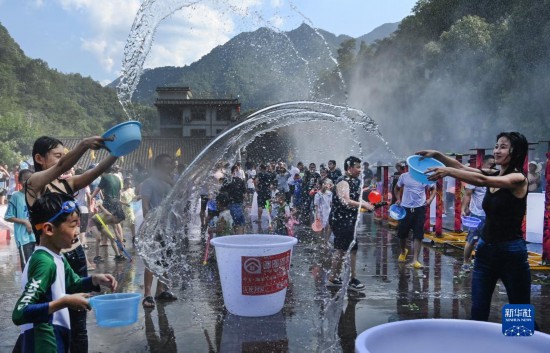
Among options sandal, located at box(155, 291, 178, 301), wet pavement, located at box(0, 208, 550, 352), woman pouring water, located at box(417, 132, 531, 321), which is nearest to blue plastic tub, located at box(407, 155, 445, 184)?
woman pouring water, located at box(417, 132, 531, 321)

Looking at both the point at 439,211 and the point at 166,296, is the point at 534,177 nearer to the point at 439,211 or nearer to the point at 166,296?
the point at 439,211

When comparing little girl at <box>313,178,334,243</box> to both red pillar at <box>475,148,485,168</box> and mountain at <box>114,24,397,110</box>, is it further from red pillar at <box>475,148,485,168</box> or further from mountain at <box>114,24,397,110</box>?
mountain at <box>114,24,397,110</box>

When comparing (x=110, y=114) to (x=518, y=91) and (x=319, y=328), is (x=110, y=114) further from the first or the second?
(x=319, y=328)

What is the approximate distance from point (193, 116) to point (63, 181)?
3743cm

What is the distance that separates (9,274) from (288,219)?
282 inches

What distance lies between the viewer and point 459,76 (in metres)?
28.7

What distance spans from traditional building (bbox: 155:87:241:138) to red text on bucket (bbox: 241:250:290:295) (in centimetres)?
3454

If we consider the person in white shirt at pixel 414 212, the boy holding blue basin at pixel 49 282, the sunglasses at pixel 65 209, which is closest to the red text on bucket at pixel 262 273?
the boy holding blue basin at pixel 49 282

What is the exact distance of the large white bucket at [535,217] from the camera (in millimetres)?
9625

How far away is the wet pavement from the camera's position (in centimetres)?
462

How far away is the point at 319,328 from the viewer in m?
5.06

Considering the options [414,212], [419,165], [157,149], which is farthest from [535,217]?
[157,149]

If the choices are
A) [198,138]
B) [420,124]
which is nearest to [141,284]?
[198,138]

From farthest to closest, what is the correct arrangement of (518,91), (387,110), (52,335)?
(387,110) < (518,91) < (52,335)
